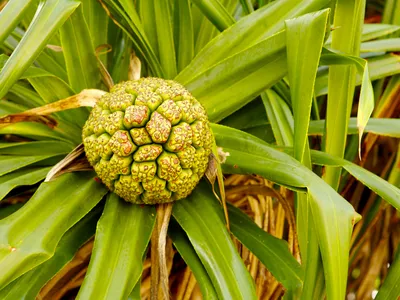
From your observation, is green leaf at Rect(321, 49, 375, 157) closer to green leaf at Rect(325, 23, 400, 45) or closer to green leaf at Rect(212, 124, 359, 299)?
green leaf at Rect(212, 124, 359, 299)

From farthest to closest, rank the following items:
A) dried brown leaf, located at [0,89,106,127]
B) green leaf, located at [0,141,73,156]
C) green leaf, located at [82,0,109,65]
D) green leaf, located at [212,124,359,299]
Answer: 1. green leaf, located at [82,0,109,65]
2. green leaf, located at [0,141,73,156]
3. dried brown leaf, located at [0,89,106,127]
4. green leaf, located at [212,124,359,299]

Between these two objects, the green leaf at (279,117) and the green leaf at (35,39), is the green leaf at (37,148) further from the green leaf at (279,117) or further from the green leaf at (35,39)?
the green leaf at (279,117)

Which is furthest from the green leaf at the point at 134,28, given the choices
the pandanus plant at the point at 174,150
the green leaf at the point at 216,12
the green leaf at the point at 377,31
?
the green leaf at the point at 377,31

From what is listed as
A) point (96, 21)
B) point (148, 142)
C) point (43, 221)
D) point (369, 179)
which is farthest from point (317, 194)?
point (96, 21)

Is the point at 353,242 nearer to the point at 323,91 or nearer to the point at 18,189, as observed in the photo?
the point at 323,91

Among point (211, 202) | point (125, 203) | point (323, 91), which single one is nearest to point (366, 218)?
point (323, 91)

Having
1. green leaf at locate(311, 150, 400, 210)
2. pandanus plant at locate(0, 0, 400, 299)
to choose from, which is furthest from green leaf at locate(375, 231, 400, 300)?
green leaf at locate(311, 150, 400, 210)

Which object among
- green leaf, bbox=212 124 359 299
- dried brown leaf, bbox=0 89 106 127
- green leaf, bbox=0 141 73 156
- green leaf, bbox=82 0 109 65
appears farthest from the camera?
green leaf, bbox=82 0 109 65
